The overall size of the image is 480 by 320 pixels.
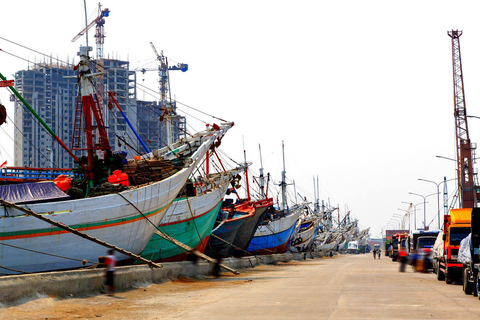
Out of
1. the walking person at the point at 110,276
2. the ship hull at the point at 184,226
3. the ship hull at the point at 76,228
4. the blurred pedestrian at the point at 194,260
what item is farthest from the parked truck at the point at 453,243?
the ship hull at the point at 184,226

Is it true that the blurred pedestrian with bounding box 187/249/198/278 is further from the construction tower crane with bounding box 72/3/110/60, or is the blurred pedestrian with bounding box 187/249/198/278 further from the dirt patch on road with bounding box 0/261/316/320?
the construction tower crane with bounding box 72/3/110/60

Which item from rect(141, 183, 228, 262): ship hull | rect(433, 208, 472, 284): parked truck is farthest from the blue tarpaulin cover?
rect(433, 208, 472, 284): parked truck

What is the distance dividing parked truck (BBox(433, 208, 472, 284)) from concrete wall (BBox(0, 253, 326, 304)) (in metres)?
10.6

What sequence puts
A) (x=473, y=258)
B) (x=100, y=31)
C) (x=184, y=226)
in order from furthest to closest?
(x=100, y=31)
(x=184, y=226)
(x=473, y=258)

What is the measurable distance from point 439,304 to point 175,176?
57.1 feet

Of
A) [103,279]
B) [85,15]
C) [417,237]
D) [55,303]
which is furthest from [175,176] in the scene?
[417,237]

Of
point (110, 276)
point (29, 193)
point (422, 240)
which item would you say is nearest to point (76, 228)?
point (29, 193)

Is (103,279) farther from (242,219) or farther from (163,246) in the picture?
(242,219)

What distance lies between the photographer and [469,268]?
63.8ft

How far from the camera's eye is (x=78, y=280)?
17.9m

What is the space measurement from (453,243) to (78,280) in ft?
49.8

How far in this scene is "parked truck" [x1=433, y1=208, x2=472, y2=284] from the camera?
24719 millimetres

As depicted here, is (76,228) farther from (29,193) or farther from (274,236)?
(274,236)

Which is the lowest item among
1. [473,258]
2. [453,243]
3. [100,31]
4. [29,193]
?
[473,258]
